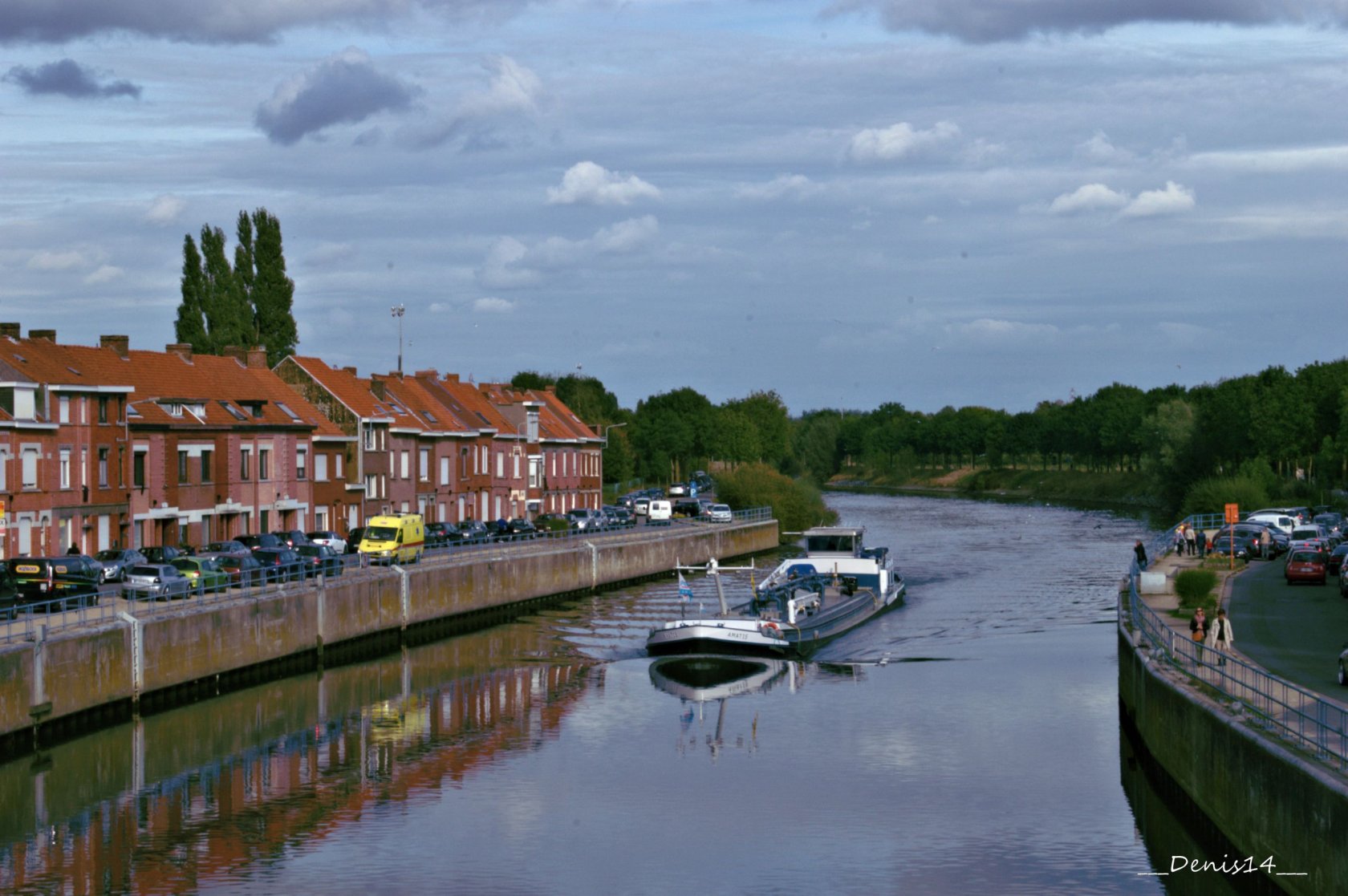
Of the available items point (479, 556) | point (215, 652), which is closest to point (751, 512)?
point (479, 556)

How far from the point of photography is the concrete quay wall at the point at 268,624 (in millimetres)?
43375

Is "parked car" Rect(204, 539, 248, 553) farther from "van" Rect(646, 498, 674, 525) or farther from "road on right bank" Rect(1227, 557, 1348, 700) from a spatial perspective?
"van" Rect(646, 498, 674, 525)

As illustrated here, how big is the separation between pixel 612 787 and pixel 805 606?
29.4 meters

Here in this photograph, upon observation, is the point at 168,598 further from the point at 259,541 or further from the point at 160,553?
the point at 259,541

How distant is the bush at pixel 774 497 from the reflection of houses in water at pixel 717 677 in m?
72.3

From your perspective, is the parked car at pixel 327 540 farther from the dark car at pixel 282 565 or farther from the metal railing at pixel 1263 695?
the metal railing at pixel 1263 695

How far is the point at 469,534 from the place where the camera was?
296 ft

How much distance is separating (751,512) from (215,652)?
77.1m

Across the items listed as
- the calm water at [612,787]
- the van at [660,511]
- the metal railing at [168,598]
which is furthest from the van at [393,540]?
the van at [660,511]

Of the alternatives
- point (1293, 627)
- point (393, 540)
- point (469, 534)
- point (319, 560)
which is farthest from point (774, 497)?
point (1293, 627)

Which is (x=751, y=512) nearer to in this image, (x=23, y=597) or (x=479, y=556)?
(x=479, y=556)

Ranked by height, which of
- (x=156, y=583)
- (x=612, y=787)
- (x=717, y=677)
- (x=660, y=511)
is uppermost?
(x=156, y=583)

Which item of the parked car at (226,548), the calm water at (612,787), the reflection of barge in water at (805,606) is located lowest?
the calm water at (612,787)

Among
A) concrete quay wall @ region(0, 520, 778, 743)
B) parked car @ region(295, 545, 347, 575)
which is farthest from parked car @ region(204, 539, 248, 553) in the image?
concrete quay wall @ region(0, 520, 778, 743)
